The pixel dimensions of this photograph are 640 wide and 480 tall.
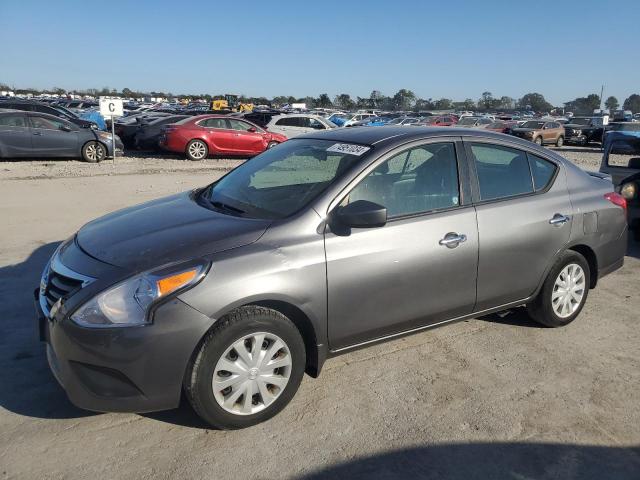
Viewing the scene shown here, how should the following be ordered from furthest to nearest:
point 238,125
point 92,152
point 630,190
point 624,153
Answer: point 238,125
point 92,152
point 624,153
point 630,190

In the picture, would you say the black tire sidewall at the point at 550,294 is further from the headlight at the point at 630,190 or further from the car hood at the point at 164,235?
the headlight at the point at 630,190

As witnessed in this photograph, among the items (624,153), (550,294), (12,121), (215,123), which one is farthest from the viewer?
(215,123)

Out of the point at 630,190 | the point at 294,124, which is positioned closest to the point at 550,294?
the point at 630,190

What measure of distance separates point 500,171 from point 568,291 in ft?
3.94

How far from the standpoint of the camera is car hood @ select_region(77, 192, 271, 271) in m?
3.03

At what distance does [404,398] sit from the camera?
11.4 feet

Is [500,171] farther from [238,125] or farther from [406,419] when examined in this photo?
[238,125]

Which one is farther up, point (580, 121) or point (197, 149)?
point (197, 149)

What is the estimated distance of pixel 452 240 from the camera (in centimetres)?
372

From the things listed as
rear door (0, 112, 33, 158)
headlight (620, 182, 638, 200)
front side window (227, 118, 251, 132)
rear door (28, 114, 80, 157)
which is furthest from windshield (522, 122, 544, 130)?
rear door (0, 112, 33, 158)

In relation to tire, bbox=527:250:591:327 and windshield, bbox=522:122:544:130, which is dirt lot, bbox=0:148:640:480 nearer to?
tire, bbox=527:250:591:327

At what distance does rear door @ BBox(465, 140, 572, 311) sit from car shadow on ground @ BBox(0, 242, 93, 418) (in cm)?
284

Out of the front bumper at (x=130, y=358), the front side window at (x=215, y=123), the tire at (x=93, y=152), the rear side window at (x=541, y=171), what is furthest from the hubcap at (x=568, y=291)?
the front side window at (x=215, y=123)

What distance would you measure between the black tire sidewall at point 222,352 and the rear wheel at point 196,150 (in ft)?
48.9
